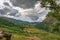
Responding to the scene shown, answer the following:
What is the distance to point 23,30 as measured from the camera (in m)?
13.7

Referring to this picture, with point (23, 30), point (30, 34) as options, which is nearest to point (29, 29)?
point (23, 30)

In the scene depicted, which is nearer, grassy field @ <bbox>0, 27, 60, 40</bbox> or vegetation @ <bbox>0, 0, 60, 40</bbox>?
grassy field @ <bbox>0, 27, 60, 40</bbox>

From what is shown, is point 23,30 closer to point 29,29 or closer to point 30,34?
point 29,29

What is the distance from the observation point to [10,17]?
52.2 feet

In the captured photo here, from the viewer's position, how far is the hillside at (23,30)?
12.7m

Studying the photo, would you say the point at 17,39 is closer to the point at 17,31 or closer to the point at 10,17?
the point at 17,31

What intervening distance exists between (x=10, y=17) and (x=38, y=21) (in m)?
2.28

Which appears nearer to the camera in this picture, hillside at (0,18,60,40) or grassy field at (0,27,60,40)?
grassy field at (0,27,60,40)

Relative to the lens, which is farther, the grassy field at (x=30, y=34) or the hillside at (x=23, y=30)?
the hillside at (x=23, y=30)

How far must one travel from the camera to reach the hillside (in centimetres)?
1267

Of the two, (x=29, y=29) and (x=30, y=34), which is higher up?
(x=29, y=29)

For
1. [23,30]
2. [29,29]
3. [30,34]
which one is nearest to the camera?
[30,34]

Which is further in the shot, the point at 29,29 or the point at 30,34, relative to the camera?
the point at 29,29

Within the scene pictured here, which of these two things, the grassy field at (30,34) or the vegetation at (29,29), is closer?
the grassy field at (30,34)
